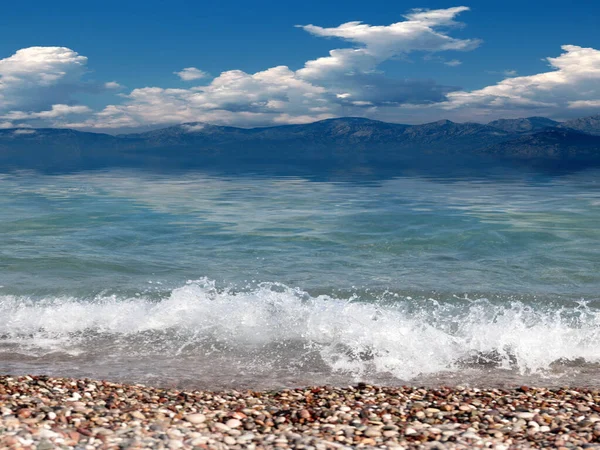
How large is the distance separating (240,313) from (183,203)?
41.8 m

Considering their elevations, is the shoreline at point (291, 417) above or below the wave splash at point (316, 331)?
above

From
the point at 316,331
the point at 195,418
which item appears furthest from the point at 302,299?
the point at 195,418

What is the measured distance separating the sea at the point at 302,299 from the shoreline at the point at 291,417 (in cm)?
209

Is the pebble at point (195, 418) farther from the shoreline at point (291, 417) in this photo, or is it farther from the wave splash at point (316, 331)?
the wave splash at point (316, 331)

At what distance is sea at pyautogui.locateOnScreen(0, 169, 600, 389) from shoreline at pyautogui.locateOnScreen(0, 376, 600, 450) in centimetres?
209

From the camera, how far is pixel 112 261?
3081 cm

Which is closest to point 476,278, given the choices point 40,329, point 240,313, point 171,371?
point 240,313

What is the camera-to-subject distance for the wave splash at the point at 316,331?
54.6 feet

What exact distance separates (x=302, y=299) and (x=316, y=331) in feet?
14.9

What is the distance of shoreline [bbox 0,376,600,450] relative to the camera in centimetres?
974

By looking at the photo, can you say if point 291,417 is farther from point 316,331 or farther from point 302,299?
point 302,299

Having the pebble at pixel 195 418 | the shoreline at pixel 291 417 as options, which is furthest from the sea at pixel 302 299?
the pebble at pixel 195 418

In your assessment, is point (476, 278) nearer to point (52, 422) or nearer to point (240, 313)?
point (240, 313)

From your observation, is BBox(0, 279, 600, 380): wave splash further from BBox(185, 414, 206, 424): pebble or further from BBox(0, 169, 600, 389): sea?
BBox(185, 414, 206, 424): pebble
